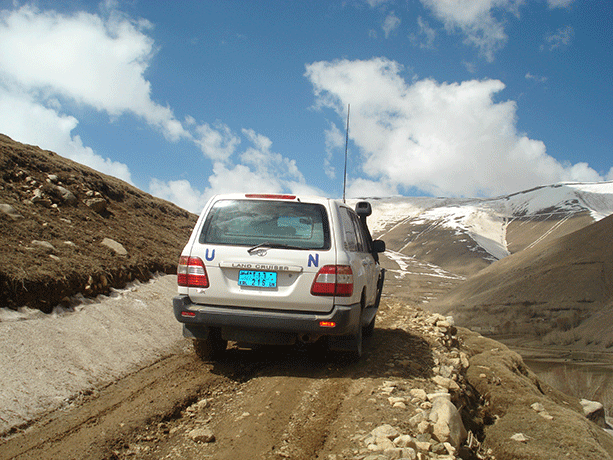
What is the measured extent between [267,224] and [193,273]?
3.30ft

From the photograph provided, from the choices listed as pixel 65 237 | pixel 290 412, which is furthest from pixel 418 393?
pixel 65 237

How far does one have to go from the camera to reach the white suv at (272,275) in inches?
199

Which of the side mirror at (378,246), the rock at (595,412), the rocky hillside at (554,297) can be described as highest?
the side mirror at (378,246)

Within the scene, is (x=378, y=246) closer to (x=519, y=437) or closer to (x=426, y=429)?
(x=519, y=437)

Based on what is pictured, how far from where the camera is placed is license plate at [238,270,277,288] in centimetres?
509

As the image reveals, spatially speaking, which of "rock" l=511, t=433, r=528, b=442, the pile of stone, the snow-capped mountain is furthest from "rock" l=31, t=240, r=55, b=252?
the snow-capped mountain

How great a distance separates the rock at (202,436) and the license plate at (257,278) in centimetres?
160

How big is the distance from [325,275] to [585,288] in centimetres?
5464

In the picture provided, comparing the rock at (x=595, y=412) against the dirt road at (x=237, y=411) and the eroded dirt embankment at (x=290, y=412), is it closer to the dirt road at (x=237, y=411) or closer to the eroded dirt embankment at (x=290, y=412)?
the eroded dirt embankment at (x=290, y=412)

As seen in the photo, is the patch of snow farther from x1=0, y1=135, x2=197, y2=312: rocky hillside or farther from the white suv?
the white suv

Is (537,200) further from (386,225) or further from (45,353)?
(45,353)

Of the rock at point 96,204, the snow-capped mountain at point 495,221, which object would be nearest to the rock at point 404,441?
the rock at point 96,204

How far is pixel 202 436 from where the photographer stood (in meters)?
3.94

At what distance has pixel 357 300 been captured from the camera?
541 cm
